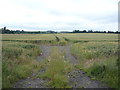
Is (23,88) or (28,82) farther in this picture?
(28,82)

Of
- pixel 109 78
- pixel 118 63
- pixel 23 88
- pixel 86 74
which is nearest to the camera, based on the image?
pixel 23 88

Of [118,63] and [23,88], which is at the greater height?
[118,63]

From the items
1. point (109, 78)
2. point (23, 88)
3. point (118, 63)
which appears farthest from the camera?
point (118, 63)

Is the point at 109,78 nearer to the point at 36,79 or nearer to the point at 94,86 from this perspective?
the point at 94,86

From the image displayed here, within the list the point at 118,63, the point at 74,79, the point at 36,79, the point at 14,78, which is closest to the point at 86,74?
the point at 74,79

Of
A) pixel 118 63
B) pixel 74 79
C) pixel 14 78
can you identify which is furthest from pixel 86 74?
pixel 14 78

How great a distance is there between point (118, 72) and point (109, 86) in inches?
41.0

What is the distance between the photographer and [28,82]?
8.57 metres

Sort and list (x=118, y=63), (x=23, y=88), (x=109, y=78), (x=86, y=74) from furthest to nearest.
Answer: (x=86, y=74)
(x=118, y=63)
(x=109, y=78)
(x=23, y=88)

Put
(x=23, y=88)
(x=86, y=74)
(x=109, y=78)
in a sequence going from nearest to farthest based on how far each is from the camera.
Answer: (x=23, y=88), (x=109, y=78), (x=86, y=74)

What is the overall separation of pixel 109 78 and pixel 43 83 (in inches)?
116

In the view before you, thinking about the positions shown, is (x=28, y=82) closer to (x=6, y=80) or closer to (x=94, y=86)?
(x=6, y=80)

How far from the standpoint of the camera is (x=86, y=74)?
33.3ft

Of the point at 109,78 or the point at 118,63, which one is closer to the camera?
the point at 109,78
